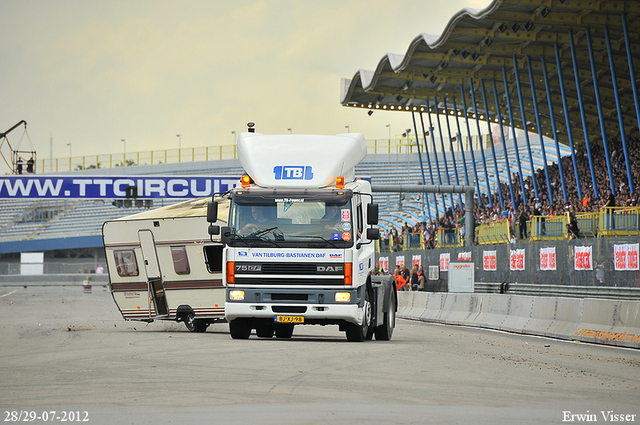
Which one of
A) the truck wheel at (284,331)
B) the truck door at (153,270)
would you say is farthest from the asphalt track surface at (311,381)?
the truck door at (153,270)

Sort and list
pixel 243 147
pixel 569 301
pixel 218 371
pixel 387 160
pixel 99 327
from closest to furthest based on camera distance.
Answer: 1. pixel 218 371
2. pixel 243 147
3. pixel 569 301
4. pixel 99 327
5. pixel 387 160

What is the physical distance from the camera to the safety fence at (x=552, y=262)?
22.8 meters

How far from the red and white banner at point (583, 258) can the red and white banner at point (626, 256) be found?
126 cm

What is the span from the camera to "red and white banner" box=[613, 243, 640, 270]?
2219cm

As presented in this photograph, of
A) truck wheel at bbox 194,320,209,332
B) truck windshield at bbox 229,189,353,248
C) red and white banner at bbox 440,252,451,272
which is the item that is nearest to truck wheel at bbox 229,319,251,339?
truck windshield at bbox 229,189,353,248

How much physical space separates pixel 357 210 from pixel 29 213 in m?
76.8

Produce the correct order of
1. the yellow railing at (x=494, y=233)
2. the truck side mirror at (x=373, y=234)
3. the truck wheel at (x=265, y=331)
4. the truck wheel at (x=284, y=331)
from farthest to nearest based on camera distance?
the yellow railing at (x=494, y=233) → the truck wheel at (x=284, y=331) → the truck wheel at (x=265, y=331) → the truck side mirror at (x=373, y=234)

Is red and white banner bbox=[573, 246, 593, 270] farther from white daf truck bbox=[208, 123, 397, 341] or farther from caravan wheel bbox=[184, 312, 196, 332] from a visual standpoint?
caravan wheel bbox=[184, 312, 196, 332]

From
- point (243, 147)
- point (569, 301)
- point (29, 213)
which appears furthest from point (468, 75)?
point (29, 213)

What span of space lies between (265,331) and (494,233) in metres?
19.6

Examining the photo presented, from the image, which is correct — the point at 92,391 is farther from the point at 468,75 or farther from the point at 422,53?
the point at 468,75

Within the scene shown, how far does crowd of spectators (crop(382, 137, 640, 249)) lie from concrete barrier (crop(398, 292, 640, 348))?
6.42 m

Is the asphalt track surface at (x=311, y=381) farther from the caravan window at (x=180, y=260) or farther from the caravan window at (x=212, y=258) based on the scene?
the caravan window at (x=180, y=260)

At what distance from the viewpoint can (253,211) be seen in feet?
52.6
